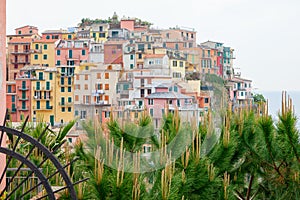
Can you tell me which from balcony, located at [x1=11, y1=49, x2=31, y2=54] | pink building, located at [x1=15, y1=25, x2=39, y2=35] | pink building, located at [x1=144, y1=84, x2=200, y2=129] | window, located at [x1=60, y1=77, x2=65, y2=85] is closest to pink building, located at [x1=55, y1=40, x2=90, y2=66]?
window, located at [x1=60, y1=77, x2=65, y2=85]

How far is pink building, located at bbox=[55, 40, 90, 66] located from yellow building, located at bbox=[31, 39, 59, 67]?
251 mm

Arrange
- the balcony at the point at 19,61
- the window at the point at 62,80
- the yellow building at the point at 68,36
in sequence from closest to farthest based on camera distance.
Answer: the window at the point at 62,80 < the yellow building at the point at 68,36 < the balcony at the point at 19,61

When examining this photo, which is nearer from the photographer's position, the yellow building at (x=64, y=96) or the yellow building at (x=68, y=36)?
the yellow building at (x=64, y=96)

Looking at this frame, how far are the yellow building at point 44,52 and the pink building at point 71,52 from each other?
9.9 inches

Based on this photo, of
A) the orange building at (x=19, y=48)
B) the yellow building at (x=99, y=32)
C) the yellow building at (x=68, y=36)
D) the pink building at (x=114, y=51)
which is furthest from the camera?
the orange building at (x=19, y=48)

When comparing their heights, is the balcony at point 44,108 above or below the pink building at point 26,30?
below

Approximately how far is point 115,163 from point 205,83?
1.75m

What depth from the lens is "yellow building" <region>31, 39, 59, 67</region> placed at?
24828 mm

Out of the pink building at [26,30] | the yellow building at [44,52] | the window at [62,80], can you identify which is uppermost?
the pink building at [26,30]

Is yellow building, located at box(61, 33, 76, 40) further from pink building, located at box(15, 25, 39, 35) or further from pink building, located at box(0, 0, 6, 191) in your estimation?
pink building, located at box(0, 0, 6, 191)

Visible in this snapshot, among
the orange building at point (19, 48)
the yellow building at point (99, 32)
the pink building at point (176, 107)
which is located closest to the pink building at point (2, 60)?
the pink building at point (176, 107)

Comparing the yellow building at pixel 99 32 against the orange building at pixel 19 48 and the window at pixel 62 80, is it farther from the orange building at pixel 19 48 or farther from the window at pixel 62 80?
the orange building at pixel 19 48

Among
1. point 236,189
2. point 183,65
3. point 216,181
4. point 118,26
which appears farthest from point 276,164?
point 118,26

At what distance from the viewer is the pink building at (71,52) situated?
930 inches
